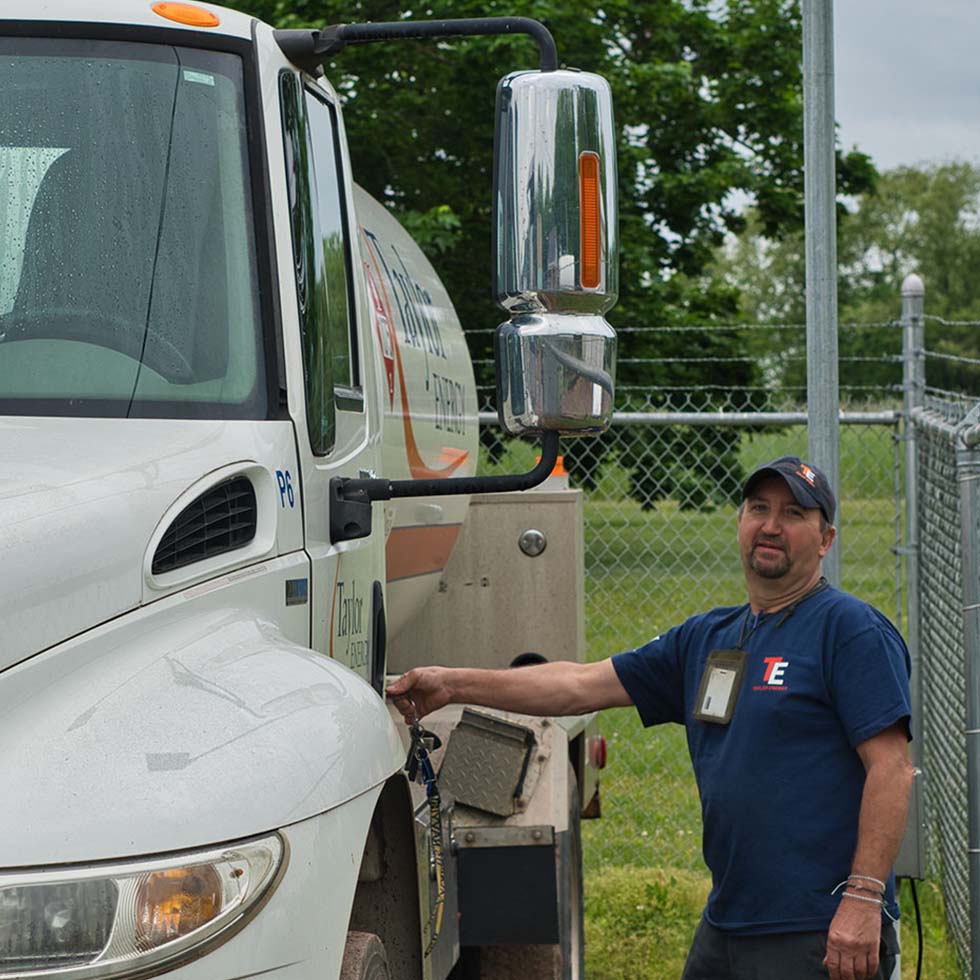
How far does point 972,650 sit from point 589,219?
8.95 ft

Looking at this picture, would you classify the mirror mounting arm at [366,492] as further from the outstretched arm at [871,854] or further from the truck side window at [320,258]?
the outstretched arm at [871,854]

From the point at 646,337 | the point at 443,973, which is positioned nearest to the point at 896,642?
the point at 443,973

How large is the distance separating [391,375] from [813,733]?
63.3 inches

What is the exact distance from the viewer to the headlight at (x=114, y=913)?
1953 millimetres

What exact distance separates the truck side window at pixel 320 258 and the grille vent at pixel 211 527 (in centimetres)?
35

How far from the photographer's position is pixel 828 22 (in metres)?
4.55

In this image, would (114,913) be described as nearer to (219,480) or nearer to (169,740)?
(169,740)

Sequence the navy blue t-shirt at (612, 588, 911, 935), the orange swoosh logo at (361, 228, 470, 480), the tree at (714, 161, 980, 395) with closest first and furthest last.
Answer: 1. the navy blue t-shirt at (612, 588, 911, 935)
2. the orange swoosh logo at (361, 228, 470, 480)
3. the tree at (714, 161, 980, 395)

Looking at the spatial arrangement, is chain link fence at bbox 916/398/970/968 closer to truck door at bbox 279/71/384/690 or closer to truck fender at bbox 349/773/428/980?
truck door at bbox 279/71/384/690

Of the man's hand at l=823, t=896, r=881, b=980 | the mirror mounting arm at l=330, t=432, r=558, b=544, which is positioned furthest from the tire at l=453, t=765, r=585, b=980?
the mirror mounting arm at l=330, t=432, r=558, b=544

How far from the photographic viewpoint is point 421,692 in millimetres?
4078

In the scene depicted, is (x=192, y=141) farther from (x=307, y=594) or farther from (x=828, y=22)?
(x=828, y=22)

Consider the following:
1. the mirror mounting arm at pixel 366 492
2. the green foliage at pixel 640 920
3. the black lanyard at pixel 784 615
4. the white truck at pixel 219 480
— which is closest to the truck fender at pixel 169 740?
the white truck at pixel 219 480

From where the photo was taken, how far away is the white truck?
2074 millimetres
